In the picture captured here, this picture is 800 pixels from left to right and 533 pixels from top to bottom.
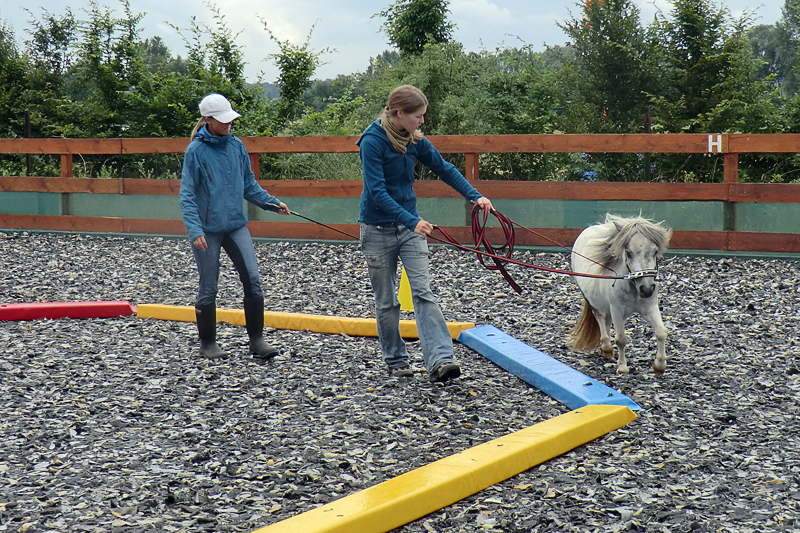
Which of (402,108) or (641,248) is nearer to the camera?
(402,108)

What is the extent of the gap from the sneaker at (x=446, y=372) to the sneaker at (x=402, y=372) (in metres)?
0.27

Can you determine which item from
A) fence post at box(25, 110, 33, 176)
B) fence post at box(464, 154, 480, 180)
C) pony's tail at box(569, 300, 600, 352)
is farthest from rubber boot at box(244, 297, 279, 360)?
fence post at box(25, 110, 33, 176)

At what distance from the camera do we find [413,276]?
15.2ft

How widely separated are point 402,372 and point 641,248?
1.61 m

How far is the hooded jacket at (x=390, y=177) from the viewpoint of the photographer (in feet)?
14.3

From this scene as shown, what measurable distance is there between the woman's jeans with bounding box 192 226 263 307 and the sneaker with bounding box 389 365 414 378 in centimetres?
110

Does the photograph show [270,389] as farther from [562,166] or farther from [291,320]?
[562,166]

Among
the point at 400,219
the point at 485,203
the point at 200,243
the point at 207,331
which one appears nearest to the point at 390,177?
the point at 400,219

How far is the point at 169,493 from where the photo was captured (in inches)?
125

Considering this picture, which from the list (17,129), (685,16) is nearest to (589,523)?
(685,16)

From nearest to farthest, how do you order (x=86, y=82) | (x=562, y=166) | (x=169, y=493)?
(x=169, y=493), (x=562, y=166), (x=86, y=82)

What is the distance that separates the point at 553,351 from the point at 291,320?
2.05 m

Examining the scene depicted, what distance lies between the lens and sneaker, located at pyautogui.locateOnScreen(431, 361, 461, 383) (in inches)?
Answer: 177

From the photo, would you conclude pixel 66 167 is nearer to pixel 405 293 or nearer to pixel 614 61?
pixel 405 293
